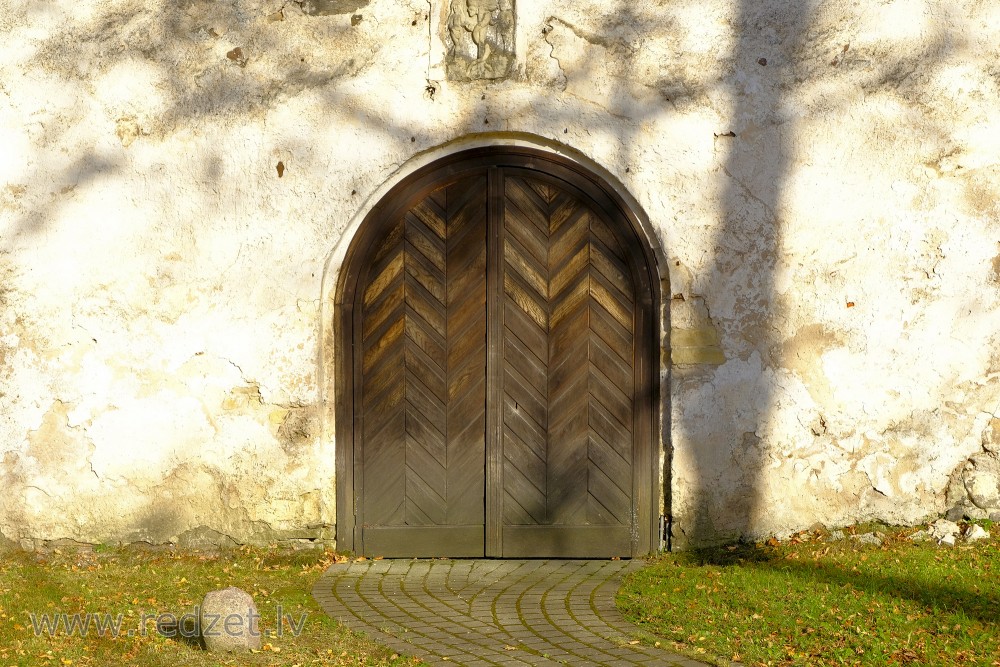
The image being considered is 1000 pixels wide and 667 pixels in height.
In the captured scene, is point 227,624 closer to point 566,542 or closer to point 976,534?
point 566,542

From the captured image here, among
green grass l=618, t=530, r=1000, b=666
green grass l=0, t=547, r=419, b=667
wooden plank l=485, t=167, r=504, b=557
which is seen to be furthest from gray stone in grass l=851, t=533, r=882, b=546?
green grass l=0, t=547, r=419, b=667

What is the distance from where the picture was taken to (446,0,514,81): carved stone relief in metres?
5.70

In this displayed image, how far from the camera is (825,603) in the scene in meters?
4.59

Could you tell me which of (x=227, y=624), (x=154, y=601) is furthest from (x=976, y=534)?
(x=154, y=601)

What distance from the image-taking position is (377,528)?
230 inches

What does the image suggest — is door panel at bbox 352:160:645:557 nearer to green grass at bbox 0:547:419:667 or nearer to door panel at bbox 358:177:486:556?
door panel at bbox 358:177:486:556

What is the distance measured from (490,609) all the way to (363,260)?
7.11 feet

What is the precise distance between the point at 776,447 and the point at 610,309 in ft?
4.05

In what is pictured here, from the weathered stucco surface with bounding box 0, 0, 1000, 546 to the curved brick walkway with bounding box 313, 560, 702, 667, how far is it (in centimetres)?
89

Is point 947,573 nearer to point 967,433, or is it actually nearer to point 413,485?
point 967,433

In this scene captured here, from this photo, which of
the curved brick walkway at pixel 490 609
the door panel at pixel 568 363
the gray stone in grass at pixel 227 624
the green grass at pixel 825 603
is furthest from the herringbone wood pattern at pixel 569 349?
the gray stone in grass at pixel 227 624

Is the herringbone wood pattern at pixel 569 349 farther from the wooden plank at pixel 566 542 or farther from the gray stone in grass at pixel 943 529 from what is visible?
the gray stone in grass at pixel 943 529

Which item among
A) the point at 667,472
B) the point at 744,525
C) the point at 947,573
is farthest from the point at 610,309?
the point at 947,573

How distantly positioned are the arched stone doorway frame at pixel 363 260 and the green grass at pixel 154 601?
2.16 ft
